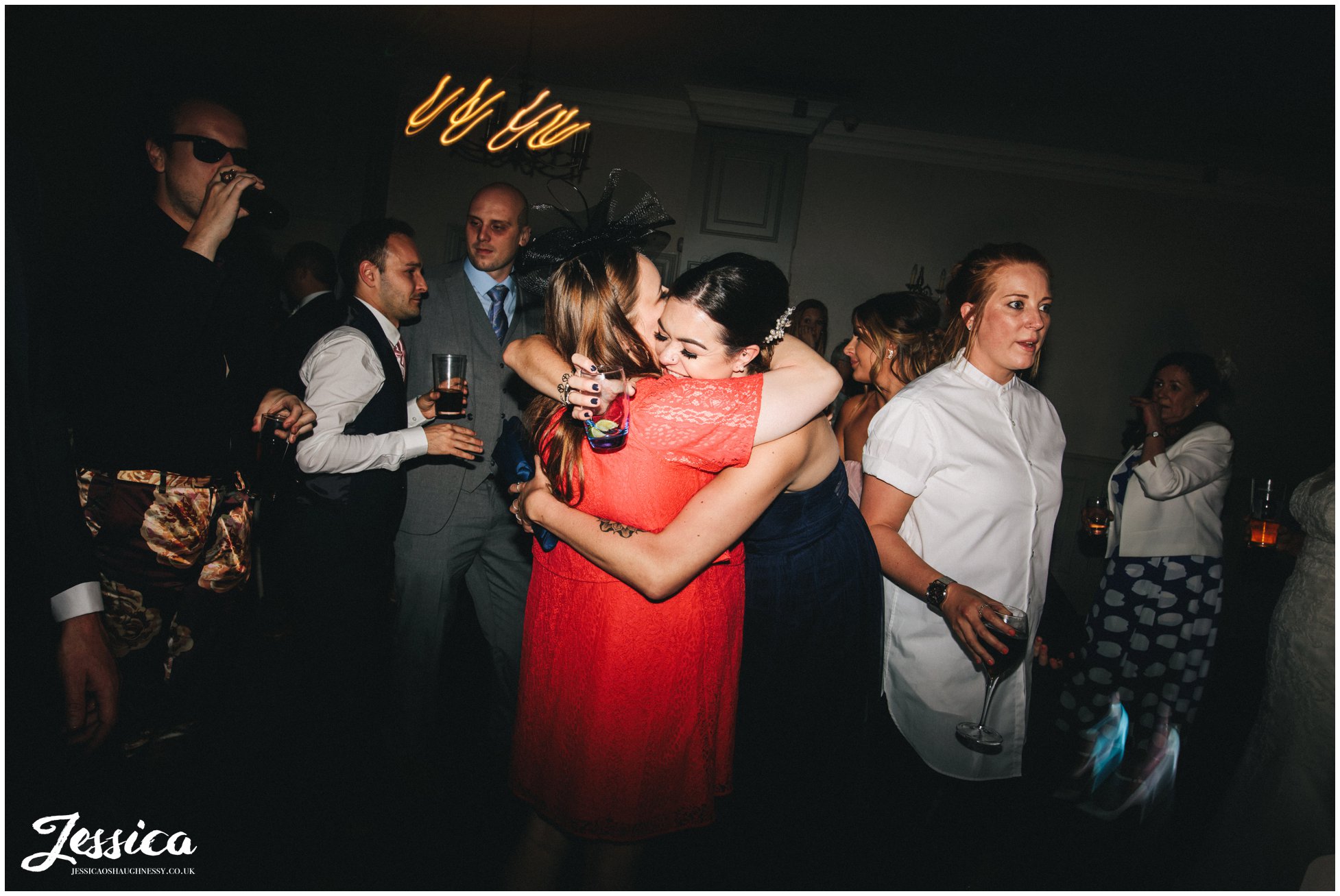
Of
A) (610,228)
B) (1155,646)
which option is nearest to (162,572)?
(610,228)

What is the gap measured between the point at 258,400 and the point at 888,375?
224 cm

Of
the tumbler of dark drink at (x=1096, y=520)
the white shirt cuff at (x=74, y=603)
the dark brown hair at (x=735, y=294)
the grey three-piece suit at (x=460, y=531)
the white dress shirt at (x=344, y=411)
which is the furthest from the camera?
the tumbler of dark drink at (x=1096, y=520)

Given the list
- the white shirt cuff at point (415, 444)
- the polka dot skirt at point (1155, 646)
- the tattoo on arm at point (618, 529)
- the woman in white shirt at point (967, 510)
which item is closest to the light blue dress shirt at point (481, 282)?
the white shirt cuff at point (415, 444)

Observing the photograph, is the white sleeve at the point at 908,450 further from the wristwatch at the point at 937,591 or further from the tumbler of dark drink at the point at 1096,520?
the tumbler of dark drink at the point at 1096,520

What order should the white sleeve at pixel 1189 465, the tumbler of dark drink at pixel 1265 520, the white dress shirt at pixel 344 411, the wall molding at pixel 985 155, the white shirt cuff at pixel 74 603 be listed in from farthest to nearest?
the wall molding at pixel 985 155
the white sleeve at pixel 1189 465
the tumbler of dark drink at pixel 1265 520
the white dress shirt at pixel 344 411
the white shirt cuff at pixel 74 603

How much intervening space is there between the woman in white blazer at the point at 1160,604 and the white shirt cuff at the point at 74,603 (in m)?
3.65

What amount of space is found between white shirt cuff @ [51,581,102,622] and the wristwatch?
1660mm

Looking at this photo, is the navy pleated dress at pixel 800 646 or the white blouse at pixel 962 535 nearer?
the navy pleated dress at pixel 800 646

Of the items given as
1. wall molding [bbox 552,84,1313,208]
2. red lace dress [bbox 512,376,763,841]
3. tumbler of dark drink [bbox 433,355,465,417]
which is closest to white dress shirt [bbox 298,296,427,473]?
tumbler of dark drink [bbox 433,355,465,417]

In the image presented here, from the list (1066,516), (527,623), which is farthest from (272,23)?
(1066,516)

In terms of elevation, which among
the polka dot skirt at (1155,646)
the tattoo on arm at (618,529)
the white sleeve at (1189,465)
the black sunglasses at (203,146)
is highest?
the black sunglasses at (203,146)

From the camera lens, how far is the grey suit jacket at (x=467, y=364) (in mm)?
2492

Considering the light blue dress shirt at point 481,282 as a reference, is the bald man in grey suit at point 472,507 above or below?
→ below

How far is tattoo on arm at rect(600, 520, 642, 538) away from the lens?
4.56 ft
